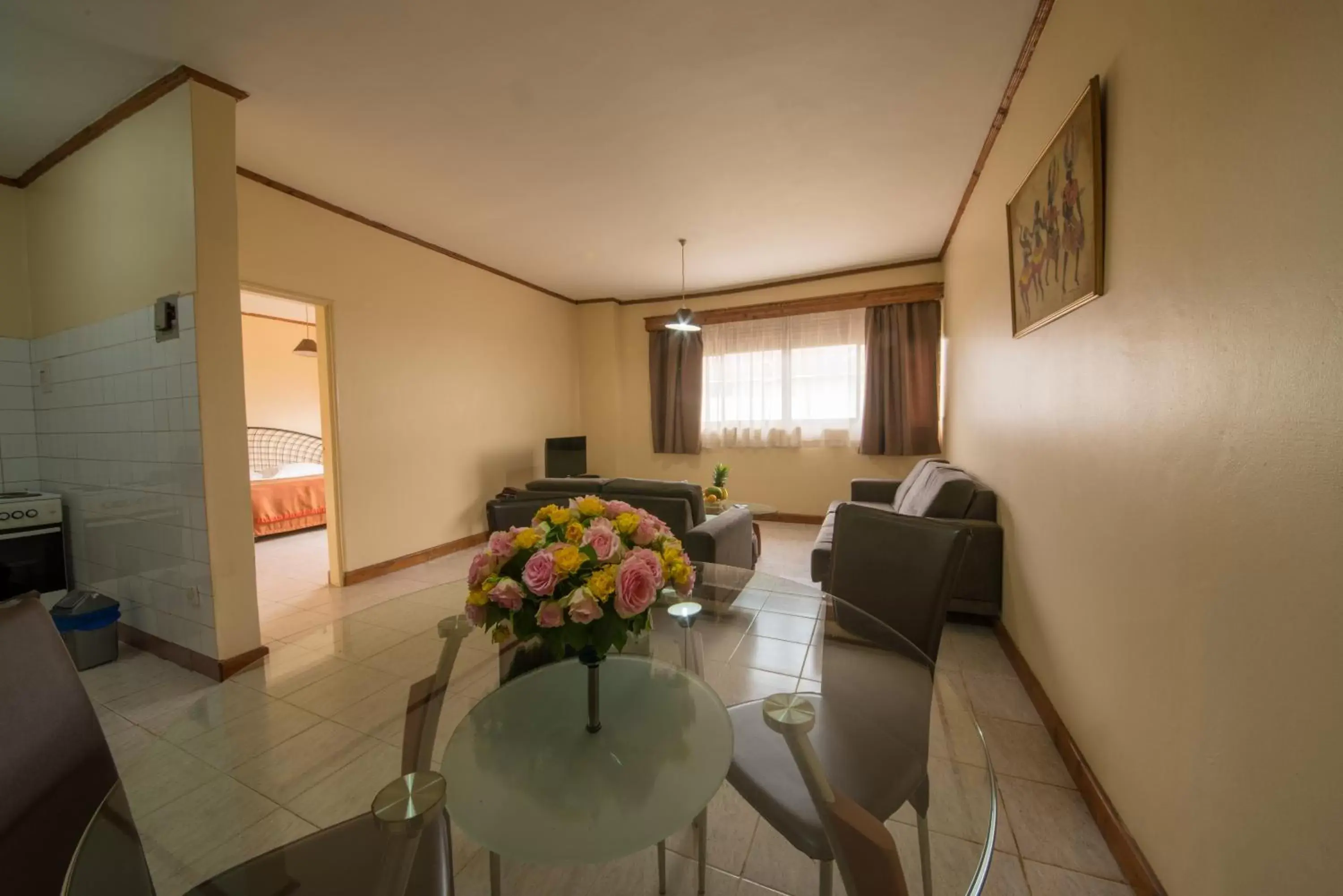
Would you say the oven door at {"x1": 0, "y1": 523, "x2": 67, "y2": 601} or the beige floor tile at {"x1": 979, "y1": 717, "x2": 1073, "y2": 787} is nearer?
the beige floor tile at {"x1": 979, "y1": 717, "x2": 1073, "y2": 787}

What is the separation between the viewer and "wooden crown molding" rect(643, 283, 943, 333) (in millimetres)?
4543

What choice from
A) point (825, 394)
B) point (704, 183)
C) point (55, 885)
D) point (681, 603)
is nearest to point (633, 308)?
point (825, 394)

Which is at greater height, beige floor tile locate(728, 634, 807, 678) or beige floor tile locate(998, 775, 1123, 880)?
beige floor tile locate(728, 634, 807, 678)

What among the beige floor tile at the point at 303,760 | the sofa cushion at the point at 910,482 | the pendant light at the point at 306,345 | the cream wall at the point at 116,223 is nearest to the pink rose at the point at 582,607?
the beige floor tile at the point at 303,760

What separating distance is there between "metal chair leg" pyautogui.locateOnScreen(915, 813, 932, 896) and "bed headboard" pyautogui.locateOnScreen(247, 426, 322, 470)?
7.02 metres

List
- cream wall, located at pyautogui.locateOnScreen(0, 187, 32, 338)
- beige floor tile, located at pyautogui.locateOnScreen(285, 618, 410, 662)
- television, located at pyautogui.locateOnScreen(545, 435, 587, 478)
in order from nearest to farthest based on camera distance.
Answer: beige floor tile, located at pyautogui.locateOnScreen(285, 618, 410, 662), cream wall, located at pyautogui.locateOnScreen(0, 187, 32, 338), television, located at pyautogui.locateOnScreen(545, 435, 587, 478)

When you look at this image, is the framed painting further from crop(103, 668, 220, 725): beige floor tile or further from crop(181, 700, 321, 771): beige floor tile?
crop(103, 668, 220, 725): beige floor tile

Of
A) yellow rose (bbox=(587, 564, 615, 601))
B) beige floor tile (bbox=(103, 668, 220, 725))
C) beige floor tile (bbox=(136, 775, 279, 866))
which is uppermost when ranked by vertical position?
yellow rose (bbox=(587, 564, 615, 601))

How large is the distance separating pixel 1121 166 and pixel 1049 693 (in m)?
1.76

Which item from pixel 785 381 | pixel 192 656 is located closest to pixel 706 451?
pixel 785 381

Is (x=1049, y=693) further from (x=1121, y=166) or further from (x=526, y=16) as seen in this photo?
(x=526, y=16)

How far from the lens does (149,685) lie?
2.17m

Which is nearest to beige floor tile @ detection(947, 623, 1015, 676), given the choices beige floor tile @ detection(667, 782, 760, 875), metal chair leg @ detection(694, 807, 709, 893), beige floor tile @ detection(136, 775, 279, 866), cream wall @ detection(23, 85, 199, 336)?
beige floor tile @ detection(667, 782, 760, 875)

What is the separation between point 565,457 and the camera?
17.2 ft
